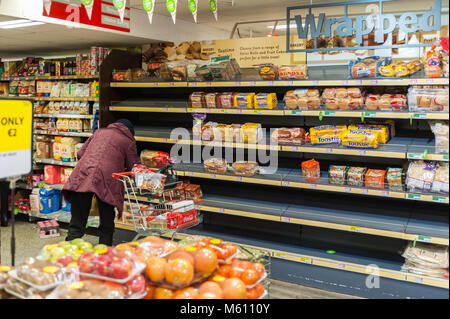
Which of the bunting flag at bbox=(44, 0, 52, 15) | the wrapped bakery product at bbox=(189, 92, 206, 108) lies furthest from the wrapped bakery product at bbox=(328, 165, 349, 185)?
the bunting flag at bbox=(44, 0, 52, 15)

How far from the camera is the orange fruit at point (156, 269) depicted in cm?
229

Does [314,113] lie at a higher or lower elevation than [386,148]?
higher

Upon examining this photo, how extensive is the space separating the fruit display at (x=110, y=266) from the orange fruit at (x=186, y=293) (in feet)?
0.71

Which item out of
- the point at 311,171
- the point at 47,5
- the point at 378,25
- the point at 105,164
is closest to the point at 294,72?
the point at 378,25

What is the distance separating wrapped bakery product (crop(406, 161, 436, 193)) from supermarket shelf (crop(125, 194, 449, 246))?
1.11 ft

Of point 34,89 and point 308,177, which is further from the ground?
point 34,89

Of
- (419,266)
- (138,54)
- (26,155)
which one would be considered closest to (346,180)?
(419,266)

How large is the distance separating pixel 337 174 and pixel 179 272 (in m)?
2.67

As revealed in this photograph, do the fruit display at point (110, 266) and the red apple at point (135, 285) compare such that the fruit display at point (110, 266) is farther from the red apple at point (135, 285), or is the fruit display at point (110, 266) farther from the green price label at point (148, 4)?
the green price label at point (148, 4)

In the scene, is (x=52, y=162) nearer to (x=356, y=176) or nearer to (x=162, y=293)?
(x=356, y=176)

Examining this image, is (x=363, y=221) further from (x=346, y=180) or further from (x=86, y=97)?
(x=86, y=97)

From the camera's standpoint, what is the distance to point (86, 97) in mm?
6262

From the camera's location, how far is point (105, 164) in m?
4.66
